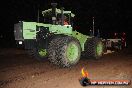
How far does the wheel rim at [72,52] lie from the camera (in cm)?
1039

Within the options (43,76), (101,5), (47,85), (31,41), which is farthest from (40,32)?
(101,5)

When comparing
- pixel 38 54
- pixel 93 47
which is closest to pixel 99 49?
pixel 93 47

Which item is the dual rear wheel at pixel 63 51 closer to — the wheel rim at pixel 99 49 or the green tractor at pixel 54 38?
the green tractor at pixel 54 38

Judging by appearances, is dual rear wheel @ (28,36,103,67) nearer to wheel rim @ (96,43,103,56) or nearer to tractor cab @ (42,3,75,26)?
tractor cab @ (42,3,75,26)

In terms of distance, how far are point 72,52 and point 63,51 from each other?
0.76 meters

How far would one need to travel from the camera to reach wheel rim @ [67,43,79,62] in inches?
409

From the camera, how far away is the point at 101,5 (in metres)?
40.8

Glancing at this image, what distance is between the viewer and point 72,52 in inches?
420

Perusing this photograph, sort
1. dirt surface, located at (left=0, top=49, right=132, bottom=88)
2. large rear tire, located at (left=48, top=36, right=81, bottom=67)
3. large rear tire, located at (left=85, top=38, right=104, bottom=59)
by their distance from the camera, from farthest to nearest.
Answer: large rear tire, located at (left=85, top=38, right=104, bottom=59) < large rear tire, located at (left=48, top=36, right=81, bottom=67) < dirt surface, located at (left=0, top=49, right=132, bottom=88)

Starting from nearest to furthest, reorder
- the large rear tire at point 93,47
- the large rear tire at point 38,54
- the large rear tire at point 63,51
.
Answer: the large rear tire at point 63,51, the large rear tire at point 38,54, the large rear tire at point 93,47

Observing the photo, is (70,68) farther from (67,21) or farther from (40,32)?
(67,21)

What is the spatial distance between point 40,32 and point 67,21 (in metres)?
1.98

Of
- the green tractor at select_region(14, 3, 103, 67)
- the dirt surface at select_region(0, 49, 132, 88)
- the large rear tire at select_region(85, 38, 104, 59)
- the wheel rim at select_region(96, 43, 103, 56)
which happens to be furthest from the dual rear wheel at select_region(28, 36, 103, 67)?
the wheel rim at select_region(96, 43, 103, 56)

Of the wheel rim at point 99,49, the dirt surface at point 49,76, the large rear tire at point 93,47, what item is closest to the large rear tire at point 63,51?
the dirt surface at point 49,76
